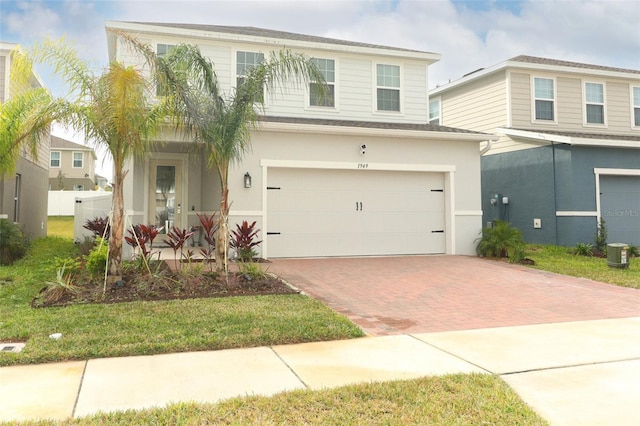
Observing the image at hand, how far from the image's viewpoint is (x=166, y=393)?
12.3 feet

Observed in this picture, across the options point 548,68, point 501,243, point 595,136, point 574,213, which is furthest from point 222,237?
point 548,68

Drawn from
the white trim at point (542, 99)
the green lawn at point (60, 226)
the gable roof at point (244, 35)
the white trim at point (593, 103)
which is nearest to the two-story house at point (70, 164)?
the green lawn at point (60, 226)

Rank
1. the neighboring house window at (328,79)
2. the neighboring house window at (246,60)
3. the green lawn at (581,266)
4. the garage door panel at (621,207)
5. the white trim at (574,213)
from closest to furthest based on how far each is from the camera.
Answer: the green lawn at (581,266), the neighboring house window at (246,60), the neighboring house window at (328,79), the white trim at (574,213), the garage door panel at (621,207)

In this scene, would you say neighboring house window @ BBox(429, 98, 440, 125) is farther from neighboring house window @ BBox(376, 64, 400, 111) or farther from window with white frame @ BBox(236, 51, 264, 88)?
window with white frame @ BBox(236, 51, 264, 88)

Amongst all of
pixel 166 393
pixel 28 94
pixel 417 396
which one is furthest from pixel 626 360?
pixel 28 94

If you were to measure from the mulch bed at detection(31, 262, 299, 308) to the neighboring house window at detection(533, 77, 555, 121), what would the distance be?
12.6m

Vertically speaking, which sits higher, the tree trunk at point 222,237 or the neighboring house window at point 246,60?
the neighboring house window at point 246,60

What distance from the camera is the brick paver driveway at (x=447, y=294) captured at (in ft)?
20.9

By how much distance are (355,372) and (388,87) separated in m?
11.9

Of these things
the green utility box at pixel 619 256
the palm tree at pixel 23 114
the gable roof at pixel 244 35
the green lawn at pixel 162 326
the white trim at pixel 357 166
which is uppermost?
the gable roof at pixel 244 35

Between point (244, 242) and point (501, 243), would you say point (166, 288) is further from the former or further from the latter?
point (501, 243)

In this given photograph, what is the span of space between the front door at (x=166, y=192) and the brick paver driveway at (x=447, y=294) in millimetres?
4053

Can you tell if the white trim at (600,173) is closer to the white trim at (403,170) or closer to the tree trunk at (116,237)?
the white trim at (403,170)

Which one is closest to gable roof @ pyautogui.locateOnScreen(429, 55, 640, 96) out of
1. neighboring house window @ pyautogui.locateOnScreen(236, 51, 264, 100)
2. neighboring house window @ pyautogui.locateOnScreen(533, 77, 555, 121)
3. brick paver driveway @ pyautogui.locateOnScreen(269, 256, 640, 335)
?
neighboring house window @ pyautogui.locateOnScreen(533, 77, 555, 121)
